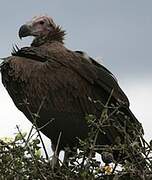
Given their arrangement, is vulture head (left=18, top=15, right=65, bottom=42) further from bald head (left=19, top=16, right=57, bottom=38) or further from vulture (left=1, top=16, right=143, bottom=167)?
vulture (left=1, top=16, right=143, bottom=167)

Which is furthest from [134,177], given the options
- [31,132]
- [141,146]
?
[31,132]

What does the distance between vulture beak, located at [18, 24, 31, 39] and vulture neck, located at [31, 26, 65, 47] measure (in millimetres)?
176

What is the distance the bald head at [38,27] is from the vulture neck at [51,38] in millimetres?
97

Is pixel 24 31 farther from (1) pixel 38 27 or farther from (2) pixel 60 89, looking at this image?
(2) pixel 60 89

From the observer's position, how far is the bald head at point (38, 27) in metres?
10.6

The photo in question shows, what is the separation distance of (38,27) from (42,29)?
0.09 metres

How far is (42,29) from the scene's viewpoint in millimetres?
10789

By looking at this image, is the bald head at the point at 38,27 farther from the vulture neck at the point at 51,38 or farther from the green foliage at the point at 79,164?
the green foliage at the point at 79,164

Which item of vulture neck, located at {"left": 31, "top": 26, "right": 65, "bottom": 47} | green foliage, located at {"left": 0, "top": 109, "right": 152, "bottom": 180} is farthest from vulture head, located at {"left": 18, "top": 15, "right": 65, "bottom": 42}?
green foliage, located at {"left": 0, "top": 109, "right": 152, "bottom": 180}

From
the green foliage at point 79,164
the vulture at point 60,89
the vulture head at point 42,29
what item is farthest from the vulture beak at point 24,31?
the green foliage at point 79,164

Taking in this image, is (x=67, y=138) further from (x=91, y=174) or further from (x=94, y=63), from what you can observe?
(x=91, y=174)

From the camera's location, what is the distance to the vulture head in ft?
34.6

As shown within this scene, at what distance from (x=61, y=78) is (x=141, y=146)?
129 inches

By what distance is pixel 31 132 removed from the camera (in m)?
6.27
